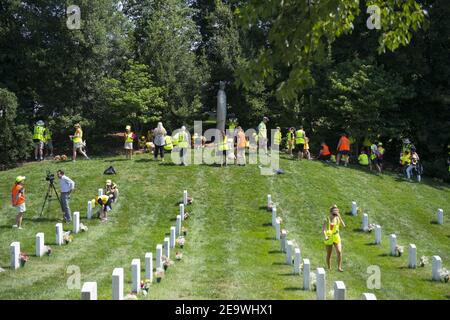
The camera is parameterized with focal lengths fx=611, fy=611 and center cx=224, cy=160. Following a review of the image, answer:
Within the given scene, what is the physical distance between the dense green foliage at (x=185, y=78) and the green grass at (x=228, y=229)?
5.89 m

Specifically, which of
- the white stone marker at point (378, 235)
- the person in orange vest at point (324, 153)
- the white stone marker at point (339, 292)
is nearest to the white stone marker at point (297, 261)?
the white stone marker at point (339, 292)

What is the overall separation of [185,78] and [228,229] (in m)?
18.8

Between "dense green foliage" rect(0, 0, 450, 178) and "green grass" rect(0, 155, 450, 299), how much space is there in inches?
232

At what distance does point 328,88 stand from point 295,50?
87.3ft

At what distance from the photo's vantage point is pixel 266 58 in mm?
12000

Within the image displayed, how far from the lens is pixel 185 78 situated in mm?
39625

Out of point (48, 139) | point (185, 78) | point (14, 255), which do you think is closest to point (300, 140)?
point (185, 78)

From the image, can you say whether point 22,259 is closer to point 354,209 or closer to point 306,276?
point 306,276

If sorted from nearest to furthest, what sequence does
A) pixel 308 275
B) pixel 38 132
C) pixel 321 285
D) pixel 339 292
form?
pixel 339 292, pixel 321 285, pixel 308 275, pixel 38 132

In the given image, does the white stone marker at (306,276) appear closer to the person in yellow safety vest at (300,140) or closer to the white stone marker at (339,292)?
the white stone marker at (339,292)

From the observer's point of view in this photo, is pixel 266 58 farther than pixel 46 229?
No

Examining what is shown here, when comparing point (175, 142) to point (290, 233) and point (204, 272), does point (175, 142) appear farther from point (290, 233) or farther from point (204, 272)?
point (204, 272)

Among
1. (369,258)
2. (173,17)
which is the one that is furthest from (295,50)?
(173,17)

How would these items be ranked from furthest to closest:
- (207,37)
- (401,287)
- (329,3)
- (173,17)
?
(207,37) → (173,17) → (401,287) → (329,3)
